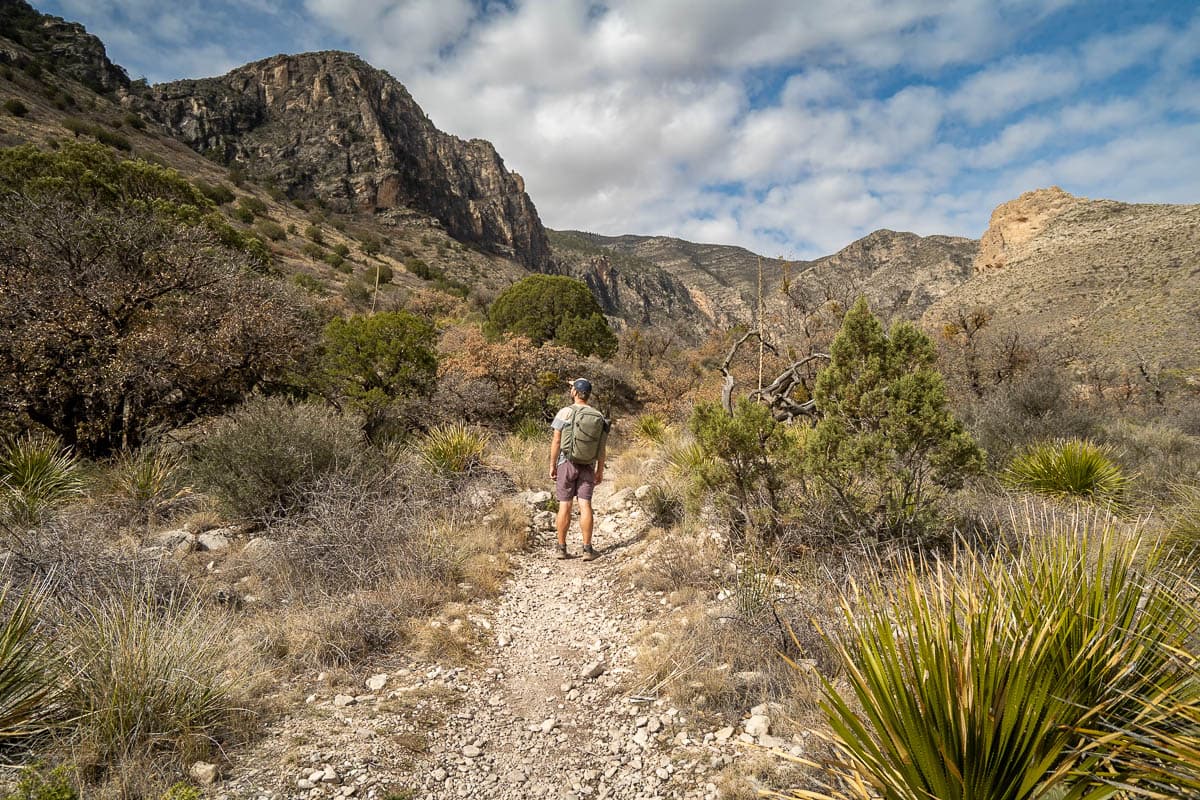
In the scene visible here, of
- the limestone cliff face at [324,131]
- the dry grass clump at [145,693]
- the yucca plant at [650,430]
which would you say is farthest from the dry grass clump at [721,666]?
the limestone cliff face at [324,131]

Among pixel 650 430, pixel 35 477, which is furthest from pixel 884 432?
pixel 35 477

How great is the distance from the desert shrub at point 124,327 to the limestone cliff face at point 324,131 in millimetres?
43935

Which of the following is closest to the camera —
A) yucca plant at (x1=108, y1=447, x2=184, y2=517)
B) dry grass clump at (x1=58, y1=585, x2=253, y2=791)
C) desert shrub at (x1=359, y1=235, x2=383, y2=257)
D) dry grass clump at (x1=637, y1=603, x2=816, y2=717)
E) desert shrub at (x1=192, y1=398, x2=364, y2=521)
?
dry grass clump at (x1=58, y1=585, x2=253, y2=791)

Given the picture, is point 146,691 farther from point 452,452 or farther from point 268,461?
point 452,452

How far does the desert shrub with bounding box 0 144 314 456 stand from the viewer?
6664 mm

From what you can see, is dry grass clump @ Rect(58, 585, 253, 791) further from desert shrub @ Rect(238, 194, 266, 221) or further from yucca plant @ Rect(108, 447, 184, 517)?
desert shrub @ Rect(238, 194, 266, 221)

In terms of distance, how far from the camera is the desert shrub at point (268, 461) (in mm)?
5879

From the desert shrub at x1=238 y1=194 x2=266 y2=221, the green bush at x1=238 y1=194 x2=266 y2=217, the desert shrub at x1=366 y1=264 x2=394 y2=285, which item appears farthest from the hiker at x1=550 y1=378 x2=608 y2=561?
the green bush at x1=238 y1=194 x2=266 y2=217

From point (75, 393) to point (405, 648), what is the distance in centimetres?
665

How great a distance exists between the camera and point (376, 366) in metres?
10.1

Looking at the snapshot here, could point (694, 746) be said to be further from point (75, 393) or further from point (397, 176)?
point (397, 176)

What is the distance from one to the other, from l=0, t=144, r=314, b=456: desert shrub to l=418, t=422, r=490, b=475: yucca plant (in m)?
3.03

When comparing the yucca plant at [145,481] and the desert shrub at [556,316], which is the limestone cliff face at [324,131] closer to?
the desert shrub at [556,316]

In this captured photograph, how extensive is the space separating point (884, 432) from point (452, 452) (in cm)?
615
